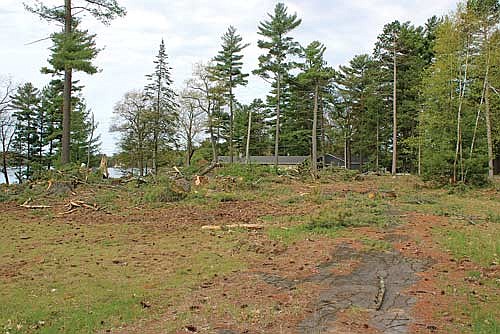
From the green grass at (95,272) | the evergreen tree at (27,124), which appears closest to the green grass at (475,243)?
the green grass at (95,272)

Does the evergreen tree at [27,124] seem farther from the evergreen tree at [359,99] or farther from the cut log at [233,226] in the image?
the cut log at [233,226]

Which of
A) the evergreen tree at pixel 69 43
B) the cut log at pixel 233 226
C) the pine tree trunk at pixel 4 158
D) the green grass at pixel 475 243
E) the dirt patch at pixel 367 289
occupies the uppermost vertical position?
the evergreen tree at pixel 69 43

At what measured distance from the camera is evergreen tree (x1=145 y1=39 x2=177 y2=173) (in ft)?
120

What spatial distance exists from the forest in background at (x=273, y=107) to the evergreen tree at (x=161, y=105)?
3.4 inches

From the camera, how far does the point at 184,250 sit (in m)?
7.96

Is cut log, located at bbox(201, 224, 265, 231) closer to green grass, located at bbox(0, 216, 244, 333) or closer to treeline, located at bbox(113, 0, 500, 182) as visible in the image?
green grass, located at bbox(0, 216, 244, 333)

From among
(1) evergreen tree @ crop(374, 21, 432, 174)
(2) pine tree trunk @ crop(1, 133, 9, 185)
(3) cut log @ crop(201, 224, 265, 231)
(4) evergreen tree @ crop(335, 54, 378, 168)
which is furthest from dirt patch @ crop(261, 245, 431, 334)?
(4) evergreen tree @ crop(335, 54, 378, 168)

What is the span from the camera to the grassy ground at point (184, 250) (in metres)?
4.63

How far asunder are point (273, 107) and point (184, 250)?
1297 inches

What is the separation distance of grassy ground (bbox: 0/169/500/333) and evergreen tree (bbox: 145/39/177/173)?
832 inches

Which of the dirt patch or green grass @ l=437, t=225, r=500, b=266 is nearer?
the dirt patch

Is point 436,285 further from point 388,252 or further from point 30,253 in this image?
point 30,253

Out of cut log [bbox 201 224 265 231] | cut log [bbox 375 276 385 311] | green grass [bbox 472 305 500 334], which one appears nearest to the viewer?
green grass [bbox 472 305 500 334]

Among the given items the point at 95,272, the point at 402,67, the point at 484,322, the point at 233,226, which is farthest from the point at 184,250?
the point at 402,67
